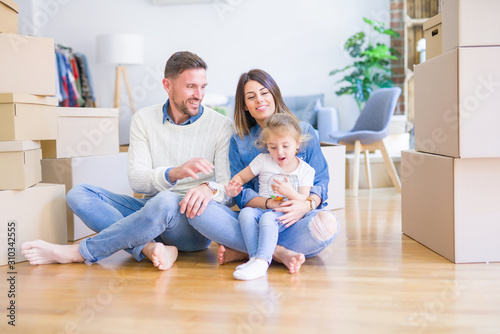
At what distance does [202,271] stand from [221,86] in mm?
4102

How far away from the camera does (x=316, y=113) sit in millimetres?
4879

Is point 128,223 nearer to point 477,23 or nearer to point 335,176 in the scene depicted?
point 477,23

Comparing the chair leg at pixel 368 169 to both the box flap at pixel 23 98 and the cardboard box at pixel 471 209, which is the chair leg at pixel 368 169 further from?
the box flap at pixel 23 98

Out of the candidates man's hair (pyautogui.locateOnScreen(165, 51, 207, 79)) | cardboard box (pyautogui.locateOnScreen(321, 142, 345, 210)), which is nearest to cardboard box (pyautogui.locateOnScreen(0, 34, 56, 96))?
man's hair (pyautogui.locateOnScreen(165, 51, 207, 79))

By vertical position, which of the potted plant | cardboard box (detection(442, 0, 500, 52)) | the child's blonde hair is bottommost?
the child's blonde hair

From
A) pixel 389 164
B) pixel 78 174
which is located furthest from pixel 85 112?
pixel 389 164

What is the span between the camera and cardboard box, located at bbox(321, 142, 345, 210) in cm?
293

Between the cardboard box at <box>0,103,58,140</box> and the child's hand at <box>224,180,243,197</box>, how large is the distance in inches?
31.9

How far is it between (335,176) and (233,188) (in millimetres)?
1281

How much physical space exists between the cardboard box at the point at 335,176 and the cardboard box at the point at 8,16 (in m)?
1.66

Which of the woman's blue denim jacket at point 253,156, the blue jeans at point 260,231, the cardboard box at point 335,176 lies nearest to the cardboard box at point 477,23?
the woman's blue denim jacket at point 253,156

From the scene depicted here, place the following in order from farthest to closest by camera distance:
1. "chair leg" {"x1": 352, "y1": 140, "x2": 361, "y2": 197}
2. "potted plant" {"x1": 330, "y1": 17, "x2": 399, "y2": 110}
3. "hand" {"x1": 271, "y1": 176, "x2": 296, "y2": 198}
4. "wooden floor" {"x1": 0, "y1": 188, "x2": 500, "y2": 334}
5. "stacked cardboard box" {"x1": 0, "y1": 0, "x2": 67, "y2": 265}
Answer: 1. "potted plant" {"x1": 330, "y1": 17, "x2": 399, "y2": 110}
2. "chair leg" {"x1": 352, "y1": 140, "x2": 361, "y2": 197}
3. "stacked cardboard box" {"x1": 0, "y1": 0, "x2": 67, "y2": 265}
4. "hand" {"x1": 271, "y1": 176, "x2": 296, "y2": 198}
5. "wooden floor" {"x1": 0, "y1": 188, "x2": 500, "y2": 334}

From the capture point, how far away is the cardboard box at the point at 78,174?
2.23 metres

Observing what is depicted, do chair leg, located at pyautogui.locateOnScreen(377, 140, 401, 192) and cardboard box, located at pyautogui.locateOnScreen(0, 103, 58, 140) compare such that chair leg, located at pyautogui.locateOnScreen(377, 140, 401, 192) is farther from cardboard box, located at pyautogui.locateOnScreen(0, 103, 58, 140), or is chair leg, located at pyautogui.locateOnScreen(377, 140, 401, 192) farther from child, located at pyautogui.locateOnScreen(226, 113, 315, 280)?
cardboard box, located at pyautogui.locateOnScreen(0, 103, 58, 140)
